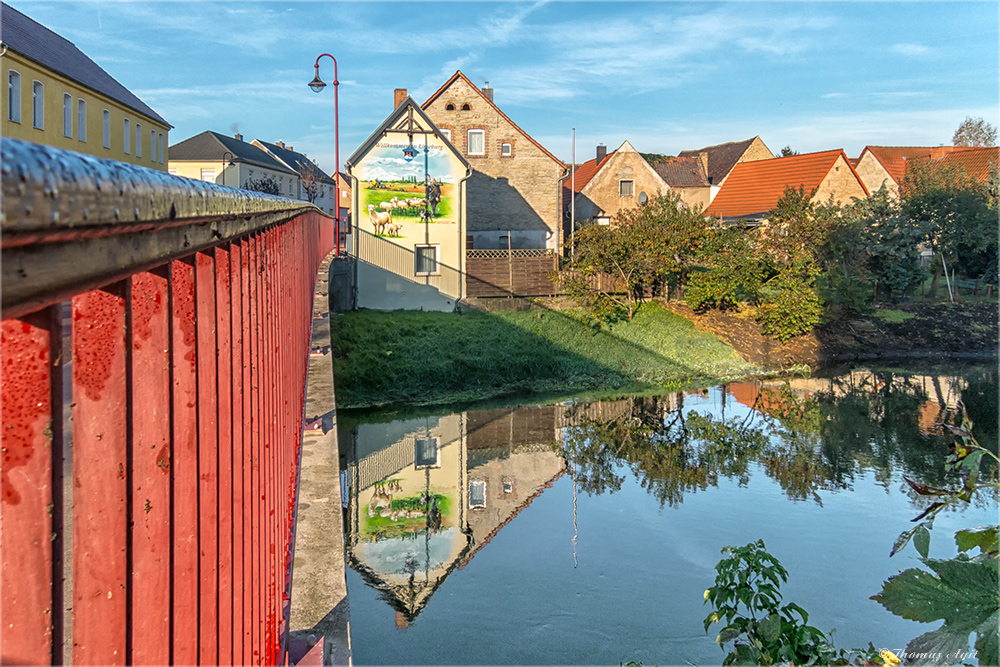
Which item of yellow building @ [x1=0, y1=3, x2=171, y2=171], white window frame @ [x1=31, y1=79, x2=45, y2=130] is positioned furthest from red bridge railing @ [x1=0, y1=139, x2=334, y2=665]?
white window frame @ [x1=31, y1=79, x2=45, y2=130]

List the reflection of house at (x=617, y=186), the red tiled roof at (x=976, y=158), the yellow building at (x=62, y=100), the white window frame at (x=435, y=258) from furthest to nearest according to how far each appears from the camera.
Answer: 1. the red tiled roof at (x=976, y=158)
2. the reflection of house at (x=617, y=186)
3. the white window frame at (x=435, y=258)
4. the yellow building at (x=62, y=100)

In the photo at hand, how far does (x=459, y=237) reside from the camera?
27.7 metres

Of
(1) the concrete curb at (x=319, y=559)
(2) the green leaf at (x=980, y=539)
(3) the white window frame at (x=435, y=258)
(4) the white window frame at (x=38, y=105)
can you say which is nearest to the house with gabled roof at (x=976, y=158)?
(3) the white window frame at (x=435, y=258)

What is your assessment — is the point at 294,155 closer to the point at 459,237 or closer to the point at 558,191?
the point at 558,191

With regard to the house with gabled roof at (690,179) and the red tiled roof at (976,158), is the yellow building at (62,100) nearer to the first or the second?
the house with gabled roof at (690,179)

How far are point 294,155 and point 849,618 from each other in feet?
250

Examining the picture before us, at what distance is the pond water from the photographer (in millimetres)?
8609

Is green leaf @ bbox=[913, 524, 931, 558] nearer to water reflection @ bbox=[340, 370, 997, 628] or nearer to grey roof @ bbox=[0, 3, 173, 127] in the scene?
water reflection @ bbox=[340, 370, 997, 628]

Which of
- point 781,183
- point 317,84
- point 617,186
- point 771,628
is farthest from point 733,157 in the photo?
point 771,628

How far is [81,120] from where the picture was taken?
86.9ft

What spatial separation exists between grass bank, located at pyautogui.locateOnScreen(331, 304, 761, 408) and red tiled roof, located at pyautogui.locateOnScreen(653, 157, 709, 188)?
24.4m

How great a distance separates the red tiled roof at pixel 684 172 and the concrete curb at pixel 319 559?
Answer: 45405mm

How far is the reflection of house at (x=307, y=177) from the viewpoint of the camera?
62.8m

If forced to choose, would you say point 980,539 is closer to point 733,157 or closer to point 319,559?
point 319,559
